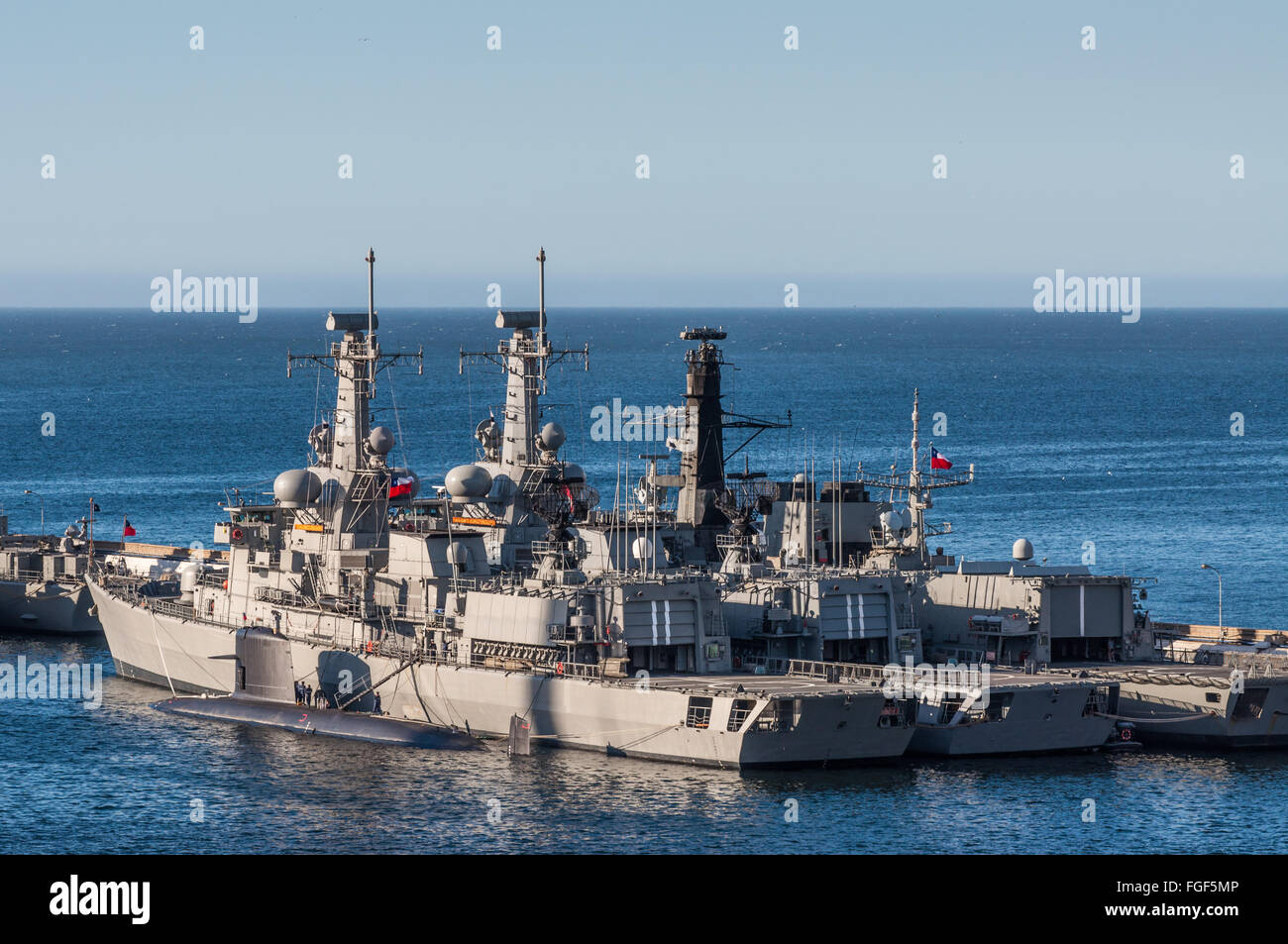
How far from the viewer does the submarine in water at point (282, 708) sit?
2090 inches

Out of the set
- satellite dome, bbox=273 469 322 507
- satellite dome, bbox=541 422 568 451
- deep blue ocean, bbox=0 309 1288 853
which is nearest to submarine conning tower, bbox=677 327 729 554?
satellite dome, bbox=541 422 568 451

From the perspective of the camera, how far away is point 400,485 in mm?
62594

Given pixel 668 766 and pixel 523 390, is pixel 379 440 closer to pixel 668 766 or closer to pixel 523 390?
pixel 523 390

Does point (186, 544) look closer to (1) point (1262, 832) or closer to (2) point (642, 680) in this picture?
(2) point (642, 680)

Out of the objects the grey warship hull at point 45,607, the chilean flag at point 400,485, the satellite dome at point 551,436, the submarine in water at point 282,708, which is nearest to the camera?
the submarine in water at point 282,708

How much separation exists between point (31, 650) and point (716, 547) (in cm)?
2543

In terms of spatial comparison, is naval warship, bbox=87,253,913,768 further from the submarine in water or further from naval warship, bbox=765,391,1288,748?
naval warship, bbox=765,391,1288,748

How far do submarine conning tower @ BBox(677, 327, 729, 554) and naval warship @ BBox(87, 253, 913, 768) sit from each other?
5870mm

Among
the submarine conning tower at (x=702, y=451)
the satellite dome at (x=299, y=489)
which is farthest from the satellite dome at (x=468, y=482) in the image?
the submarine conning tower at (x=702, y=451)

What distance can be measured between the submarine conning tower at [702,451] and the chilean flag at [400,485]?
9.93 metres

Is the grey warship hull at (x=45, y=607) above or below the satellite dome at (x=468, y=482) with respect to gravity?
below

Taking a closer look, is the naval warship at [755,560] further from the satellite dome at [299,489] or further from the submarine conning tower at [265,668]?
the submarine conning tower at [265,668]
